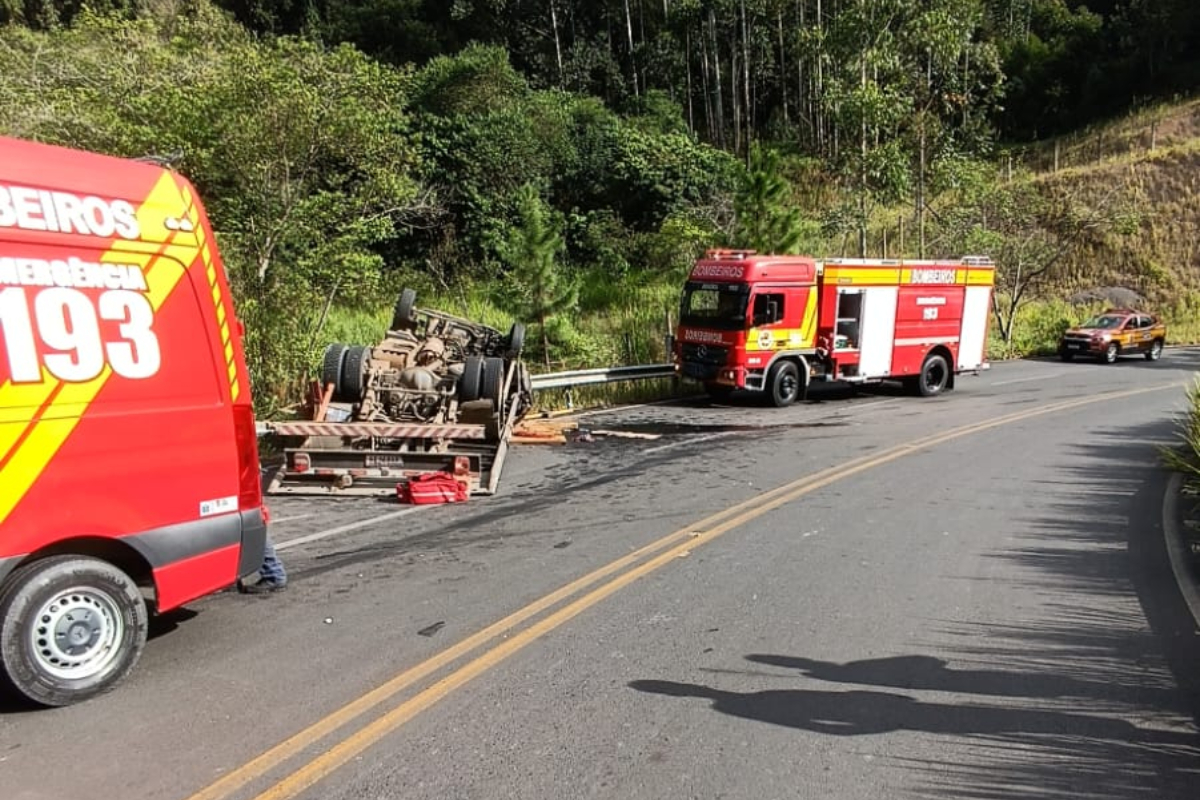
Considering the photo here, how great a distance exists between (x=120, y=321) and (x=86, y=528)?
105 centimetres

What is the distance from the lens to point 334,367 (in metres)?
11.1

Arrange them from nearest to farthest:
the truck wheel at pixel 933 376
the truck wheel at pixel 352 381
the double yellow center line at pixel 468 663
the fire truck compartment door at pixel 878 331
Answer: the double yellow center line at pixel 468 663
the truck wheel at pixel 352 381
the fire truck compartment door at pixel 878 331
the truck wheel at pixel 933 376

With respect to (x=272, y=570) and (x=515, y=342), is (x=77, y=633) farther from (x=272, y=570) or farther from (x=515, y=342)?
(x=515, y=342)

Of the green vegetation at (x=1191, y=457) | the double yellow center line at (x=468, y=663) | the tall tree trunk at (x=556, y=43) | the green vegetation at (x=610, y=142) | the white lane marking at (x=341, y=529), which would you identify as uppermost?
the tall tree trunk at (x=556, y=43)

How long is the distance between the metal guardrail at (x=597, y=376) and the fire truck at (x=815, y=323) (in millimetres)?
436

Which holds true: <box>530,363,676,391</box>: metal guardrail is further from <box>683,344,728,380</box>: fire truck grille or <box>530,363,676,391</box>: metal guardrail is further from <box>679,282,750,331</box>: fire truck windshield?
<box>679,282,750,331</box>: fire truck windshield

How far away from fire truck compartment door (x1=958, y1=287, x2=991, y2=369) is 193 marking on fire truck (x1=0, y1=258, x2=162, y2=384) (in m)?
18.8

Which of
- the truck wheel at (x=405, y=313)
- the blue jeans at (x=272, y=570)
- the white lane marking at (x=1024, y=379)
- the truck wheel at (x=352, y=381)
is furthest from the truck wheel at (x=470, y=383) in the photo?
the white lane marking at (x=1024, y=379)

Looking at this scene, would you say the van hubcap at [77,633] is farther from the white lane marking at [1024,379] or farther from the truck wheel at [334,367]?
the white lane marking at [1024,379]

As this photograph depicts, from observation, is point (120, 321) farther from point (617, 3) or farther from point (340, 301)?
point (617, 3)

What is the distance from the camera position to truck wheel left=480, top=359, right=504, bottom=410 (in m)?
11.3

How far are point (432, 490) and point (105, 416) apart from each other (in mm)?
4725

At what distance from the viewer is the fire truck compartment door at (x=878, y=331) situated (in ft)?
58.9

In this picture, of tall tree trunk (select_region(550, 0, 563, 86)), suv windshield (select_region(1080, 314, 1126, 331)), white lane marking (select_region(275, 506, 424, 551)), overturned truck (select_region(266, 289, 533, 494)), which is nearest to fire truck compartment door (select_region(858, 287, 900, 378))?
overturned truck (select_region(266, 289, 533, 494))
